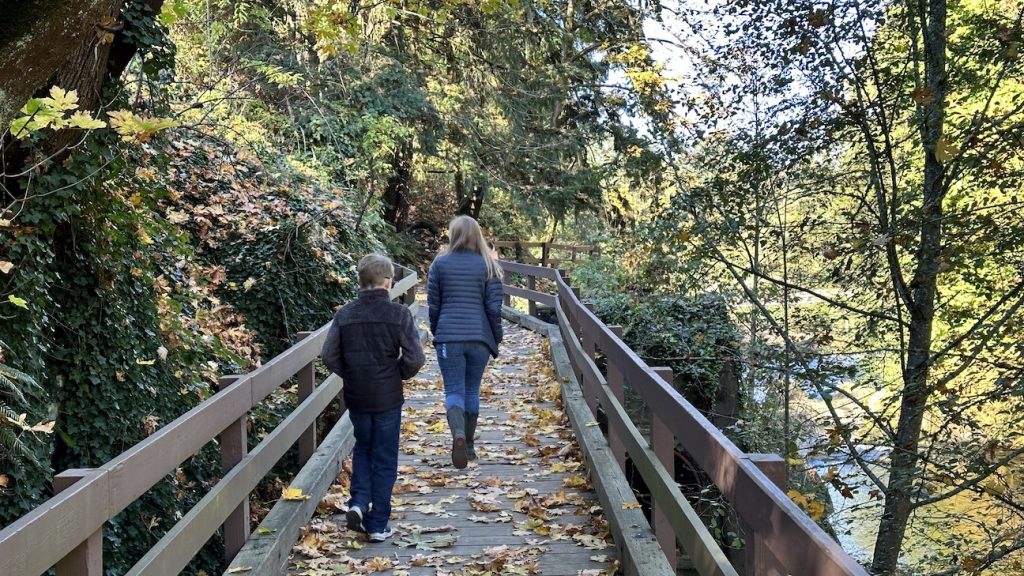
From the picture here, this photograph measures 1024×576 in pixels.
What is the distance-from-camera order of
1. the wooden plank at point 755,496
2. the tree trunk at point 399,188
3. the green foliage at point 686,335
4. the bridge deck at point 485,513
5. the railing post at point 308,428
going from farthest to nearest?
the tree trunk at point 399,188
the green foliage at point 686,335
the railing post at point 308,428
the bridge deck at point 485,513
the wooden plank at point 755,496

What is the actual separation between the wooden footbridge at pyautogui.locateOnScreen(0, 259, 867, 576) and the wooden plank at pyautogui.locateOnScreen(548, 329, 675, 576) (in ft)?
0.05

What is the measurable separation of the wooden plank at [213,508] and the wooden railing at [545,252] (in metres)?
19.2

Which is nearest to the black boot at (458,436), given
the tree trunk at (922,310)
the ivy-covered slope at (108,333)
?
the ivy-covered slope at (108,333)

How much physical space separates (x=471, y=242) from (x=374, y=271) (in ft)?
5.97

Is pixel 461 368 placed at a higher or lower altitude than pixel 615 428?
higher

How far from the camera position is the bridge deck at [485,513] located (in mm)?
5176

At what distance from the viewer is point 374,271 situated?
5.65 meters

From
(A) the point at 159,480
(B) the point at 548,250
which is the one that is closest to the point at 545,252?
(B) the point at 548,250

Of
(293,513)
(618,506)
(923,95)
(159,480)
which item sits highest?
(923,95)

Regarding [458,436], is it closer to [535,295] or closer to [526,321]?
[535,295]

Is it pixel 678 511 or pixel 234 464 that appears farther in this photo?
pixel 234 464

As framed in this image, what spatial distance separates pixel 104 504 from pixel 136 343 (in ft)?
11.0

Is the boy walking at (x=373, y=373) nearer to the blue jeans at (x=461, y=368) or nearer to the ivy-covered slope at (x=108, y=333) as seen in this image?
the ivy-covered slope at (x=108, y=333)

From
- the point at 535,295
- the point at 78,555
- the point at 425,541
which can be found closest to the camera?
the point at 78,555
